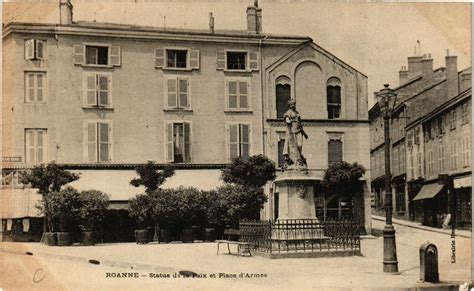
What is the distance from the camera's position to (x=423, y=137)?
2259 centimetres

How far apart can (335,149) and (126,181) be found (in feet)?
24.7

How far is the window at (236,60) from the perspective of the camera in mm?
21578

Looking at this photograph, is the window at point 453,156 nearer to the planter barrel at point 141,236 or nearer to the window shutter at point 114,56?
the planter barrel at point 141,236

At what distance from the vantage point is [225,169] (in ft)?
67.5

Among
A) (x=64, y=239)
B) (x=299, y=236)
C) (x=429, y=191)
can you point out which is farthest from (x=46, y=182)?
(x=429, y=191)

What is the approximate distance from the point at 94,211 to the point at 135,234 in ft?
5.26

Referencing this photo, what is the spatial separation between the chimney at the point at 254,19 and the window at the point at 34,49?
21.1 ft

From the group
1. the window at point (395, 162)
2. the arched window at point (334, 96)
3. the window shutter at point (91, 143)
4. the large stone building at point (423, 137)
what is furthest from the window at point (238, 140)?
the window at point (395, 162)

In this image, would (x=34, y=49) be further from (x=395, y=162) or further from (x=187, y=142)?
(x=395, y=162)

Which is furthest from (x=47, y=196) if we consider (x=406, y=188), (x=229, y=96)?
(x=406, y=188)

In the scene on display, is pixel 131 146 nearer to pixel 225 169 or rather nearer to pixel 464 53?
pixel 225 169

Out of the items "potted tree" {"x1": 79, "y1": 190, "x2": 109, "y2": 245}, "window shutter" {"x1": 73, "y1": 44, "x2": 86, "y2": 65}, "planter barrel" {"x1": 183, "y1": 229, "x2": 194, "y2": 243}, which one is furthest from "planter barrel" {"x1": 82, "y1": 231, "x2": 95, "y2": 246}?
"window shutter" {"x1": 73, "y1": 44, "x2": 86, "y2": 65}

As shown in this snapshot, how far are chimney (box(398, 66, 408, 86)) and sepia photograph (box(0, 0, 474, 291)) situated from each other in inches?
3.7

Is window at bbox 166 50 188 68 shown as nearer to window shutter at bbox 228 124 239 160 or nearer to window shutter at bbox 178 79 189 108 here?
window shutter at bbox 178 79 189 108
